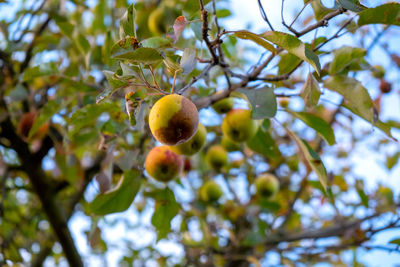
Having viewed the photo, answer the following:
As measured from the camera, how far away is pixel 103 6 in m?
2.33

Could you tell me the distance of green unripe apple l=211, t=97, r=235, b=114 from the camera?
156 centimetres

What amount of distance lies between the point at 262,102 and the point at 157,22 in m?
1.36

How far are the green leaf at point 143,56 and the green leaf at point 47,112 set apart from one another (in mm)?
847

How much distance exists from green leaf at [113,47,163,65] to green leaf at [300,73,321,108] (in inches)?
18.6


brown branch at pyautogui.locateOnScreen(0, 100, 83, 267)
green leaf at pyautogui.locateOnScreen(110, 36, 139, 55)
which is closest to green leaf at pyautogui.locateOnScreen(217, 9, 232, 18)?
green leaf at pyautogui.locateOnScreen(110, 36, 139, 55)

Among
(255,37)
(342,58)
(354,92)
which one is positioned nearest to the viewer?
(255,37)

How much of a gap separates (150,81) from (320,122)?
0.74m

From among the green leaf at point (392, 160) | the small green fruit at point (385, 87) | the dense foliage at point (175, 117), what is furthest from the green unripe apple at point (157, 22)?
the green leaf at point (392, 160)

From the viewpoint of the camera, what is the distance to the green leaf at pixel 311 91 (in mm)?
1061

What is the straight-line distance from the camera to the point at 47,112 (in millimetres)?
1641

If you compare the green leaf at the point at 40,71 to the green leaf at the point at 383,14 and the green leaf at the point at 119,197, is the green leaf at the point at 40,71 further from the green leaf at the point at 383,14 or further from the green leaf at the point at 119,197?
the green leaf at the point at 383,14

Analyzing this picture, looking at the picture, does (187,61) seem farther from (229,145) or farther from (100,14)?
(100,14)

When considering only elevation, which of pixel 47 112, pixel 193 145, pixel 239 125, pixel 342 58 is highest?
pixel 342 58

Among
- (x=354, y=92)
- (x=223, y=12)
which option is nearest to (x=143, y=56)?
(x=354, y=92)
